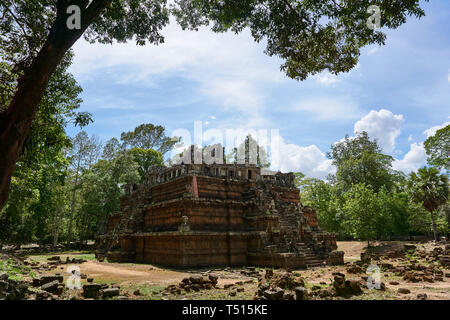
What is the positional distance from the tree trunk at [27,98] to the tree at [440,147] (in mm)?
46385

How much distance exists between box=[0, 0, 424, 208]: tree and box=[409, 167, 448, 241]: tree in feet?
82.5

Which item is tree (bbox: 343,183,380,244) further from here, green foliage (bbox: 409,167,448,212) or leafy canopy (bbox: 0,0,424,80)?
leafy canopy (bbox: 0,0,424,80)

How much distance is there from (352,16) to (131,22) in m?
10.7

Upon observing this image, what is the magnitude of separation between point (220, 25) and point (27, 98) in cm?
1026

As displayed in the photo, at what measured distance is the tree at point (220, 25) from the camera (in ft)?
31.1

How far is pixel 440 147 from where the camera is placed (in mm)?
40312

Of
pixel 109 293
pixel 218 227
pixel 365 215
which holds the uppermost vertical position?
pixel 365 215

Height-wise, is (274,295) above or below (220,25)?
below

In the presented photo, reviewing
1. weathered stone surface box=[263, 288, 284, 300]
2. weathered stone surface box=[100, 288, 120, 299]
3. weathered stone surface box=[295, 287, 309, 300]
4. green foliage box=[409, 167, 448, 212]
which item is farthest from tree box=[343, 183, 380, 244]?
weathered stone surface box=[100, 288, 120, 299]

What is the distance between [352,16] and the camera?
40.9 ft

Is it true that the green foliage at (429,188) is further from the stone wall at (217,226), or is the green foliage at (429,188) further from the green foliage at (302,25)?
the green foliage at (302,25)

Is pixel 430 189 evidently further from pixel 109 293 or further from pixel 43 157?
pixel 43 157

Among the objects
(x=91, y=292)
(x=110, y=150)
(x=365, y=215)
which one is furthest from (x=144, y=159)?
(x=91, y=292)

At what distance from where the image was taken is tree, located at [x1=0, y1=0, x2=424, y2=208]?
31.1 ft
